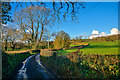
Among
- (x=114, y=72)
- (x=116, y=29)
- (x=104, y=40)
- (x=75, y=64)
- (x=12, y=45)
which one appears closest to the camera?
(x=114, y=72)

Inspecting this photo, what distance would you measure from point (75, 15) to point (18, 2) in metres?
2.50

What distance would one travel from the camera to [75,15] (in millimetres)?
3984

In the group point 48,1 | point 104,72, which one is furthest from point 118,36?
point 48,1

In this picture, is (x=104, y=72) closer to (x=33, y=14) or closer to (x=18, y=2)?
(x=18, y=2)

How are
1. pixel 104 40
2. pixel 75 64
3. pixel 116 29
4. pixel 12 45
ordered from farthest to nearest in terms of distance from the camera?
pixel 12 45 < pixel 75 64 < pixel 104 40 < pixel 116 29

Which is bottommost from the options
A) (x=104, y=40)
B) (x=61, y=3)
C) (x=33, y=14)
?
(x=104, y=40)

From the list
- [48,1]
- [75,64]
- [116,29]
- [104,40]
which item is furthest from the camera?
[75,64]

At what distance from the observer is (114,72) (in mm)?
3107

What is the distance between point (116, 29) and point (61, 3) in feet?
7.64

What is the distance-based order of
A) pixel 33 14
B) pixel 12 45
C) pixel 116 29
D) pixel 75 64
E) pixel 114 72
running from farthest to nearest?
pixel 12 45, pixel 33 14, pixel 75 64, pixel 116 29, pixel 114 72

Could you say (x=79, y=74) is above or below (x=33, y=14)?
below

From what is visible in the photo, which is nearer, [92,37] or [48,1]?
[48,1]

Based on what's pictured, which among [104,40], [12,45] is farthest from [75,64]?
[12,45]

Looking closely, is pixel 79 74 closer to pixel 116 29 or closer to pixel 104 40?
pixel 104 40
